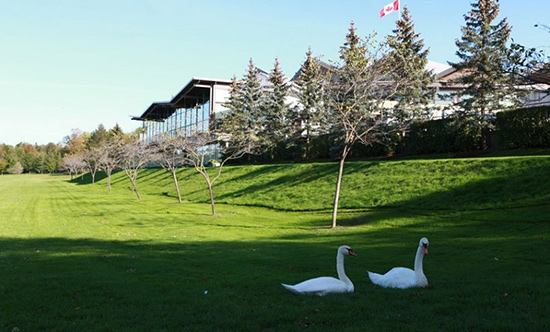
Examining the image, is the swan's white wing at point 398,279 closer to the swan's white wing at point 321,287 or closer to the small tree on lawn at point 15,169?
the swan's white wing at point 321,287

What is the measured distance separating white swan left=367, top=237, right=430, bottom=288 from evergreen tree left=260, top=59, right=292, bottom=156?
3424 cm

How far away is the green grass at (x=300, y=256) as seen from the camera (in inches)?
215

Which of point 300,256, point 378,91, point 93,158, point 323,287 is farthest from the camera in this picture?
point 93,158

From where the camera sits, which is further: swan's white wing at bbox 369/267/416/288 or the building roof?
the building roof

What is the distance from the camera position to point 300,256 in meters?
11.2

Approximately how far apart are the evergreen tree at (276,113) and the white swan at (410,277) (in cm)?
3424

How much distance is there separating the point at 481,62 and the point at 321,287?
2631 cm

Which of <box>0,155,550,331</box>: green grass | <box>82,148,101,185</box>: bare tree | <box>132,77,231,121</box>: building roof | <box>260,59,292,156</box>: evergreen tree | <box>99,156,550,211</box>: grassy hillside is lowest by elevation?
<box>0,155,550,331</box>: green grass

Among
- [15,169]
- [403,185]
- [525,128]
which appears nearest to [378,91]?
[403,185]

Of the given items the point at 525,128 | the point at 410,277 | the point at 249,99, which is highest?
the point at 249,99

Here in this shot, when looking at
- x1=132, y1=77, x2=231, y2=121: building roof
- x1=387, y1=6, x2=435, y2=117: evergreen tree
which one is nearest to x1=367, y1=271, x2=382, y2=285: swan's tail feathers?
x1=387, y1=6, x2=435, y2=117: evergreen tree

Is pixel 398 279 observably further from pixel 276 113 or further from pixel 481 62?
pixel 276 113

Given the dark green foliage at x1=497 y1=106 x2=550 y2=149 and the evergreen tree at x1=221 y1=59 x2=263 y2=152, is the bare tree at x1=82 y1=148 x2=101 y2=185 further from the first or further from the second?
the dark green foliage at x1=497 y1=106 x2=550 y2=149

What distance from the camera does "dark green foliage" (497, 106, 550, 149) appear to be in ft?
74.9
